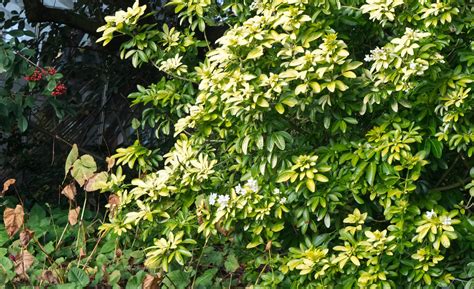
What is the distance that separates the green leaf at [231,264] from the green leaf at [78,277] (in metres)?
0.73

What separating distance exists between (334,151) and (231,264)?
34.7 inches

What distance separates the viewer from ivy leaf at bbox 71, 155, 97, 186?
3.85 metres

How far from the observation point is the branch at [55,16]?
5082mm

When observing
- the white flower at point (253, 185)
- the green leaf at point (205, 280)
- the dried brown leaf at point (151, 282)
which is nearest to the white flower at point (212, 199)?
the white flower at point (253, 185)

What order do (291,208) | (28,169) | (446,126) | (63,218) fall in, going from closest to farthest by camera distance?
(446,126)
(291,208)
(63,218)
(28,169)

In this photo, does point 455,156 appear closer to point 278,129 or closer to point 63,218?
point 278,129

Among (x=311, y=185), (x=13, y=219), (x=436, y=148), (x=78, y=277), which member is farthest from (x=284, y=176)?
(x=13, y=219)

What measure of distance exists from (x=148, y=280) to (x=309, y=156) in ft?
3.30

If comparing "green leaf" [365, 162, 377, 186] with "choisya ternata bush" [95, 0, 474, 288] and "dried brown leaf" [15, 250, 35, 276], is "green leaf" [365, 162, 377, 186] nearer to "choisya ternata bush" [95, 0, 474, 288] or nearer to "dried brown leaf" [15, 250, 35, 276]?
"choisya ternata bush" [95, 0, 474, 288]

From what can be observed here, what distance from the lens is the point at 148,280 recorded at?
3.30 meters

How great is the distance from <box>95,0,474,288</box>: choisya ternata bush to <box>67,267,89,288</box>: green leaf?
13.2 inches

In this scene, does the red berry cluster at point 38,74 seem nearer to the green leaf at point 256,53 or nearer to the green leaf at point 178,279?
the green leaf at point 178,279

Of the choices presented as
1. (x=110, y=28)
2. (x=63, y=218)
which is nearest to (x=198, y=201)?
(x=110, y=28)

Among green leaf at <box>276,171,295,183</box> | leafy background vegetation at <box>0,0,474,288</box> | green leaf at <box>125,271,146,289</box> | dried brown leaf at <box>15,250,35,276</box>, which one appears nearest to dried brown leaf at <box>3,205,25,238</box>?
leafy background vegetation at <box>0,0,474,288</box>
